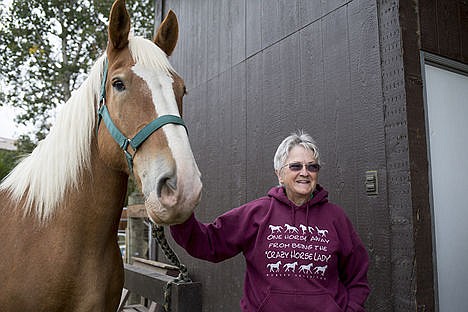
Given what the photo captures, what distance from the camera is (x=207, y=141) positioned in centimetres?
470

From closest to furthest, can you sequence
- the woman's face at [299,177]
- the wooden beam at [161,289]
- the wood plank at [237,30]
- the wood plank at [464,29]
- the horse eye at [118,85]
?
the horse eye at [118,85] < the woman's face at [299,177] < the wood plank at [464,29] < the wooden beam at [161,289] < the wood plank at [237,30]

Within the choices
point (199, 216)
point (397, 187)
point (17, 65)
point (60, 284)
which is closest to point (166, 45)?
point (60, 284)

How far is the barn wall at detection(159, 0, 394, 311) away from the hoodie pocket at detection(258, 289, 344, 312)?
0.69 metres

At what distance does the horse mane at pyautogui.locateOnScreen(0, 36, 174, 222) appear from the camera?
5.81ft

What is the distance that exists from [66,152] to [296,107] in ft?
6.35

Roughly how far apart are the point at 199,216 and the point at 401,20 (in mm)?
3234

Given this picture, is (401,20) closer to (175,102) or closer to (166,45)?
(166,45)

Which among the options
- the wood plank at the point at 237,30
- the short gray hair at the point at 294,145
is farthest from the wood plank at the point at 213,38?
the short gray hair at the point at 294,145

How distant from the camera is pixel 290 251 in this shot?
1.80m

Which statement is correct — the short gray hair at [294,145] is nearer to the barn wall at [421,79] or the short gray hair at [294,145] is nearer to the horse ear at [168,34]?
the barn wall at [421,79]

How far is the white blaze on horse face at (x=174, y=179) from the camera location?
1.33 meters

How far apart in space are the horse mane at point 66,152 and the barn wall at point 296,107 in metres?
1.41

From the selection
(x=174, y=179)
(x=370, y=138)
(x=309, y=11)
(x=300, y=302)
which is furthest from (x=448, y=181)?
(x=174, y=179)

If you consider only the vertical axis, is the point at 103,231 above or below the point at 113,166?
below
